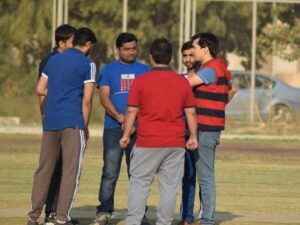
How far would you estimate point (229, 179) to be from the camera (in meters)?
19.8

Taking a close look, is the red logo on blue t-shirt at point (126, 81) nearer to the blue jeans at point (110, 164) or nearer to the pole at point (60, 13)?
the blue jeans at point (110, 164)

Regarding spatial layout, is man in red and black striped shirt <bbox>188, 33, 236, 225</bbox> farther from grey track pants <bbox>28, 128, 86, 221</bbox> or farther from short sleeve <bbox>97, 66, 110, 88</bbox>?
grey track pants <bbox>28, 128, 86, 221</bbox>

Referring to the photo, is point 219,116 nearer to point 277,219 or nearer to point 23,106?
point 277,219

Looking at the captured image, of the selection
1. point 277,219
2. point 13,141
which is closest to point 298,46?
point 13,141

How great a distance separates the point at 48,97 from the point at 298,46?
25655mm

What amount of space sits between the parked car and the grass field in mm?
5165

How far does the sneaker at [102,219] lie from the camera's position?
42.3 feet

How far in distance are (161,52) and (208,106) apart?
3.57 ft

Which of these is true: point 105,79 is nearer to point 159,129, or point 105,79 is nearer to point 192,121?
point 192,121

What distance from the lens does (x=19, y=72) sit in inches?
1447

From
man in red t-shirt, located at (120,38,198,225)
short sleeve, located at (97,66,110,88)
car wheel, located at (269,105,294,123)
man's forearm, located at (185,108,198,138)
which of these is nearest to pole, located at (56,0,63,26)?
car wheel, located at (269,105,294,123)

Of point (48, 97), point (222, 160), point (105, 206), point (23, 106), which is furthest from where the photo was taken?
point (23, 106)

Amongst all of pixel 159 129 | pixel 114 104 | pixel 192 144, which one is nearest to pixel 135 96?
pixel 159 129

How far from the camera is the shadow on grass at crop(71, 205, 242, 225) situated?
13414 mm
